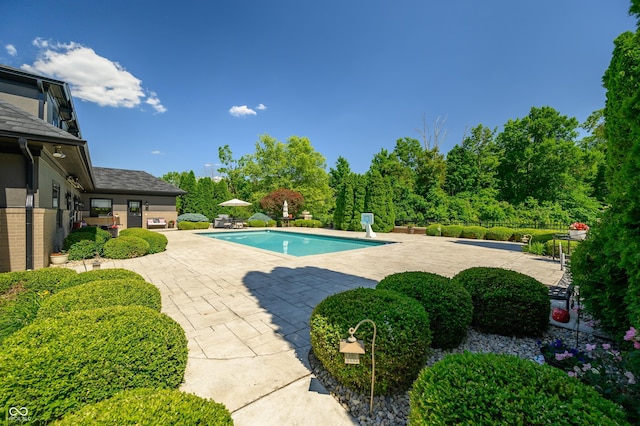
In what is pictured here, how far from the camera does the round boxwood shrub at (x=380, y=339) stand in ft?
6.89

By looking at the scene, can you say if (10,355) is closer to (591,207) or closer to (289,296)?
(289,296)

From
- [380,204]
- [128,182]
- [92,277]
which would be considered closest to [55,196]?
[92,277]

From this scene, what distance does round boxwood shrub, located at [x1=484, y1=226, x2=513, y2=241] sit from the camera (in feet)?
44.7

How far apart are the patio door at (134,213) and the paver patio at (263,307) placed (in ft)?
42.6

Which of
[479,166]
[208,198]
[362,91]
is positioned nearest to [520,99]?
[479,166]

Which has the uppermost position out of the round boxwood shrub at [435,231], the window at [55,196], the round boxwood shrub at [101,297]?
the window at [55,196]

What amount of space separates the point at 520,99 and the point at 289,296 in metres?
28.3

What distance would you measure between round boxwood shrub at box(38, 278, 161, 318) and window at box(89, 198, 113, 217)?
19.9 m

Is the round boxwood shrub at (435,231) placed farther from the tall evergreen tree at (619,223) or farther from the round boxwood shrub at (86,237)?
the round boxwood shrub at (86,237)

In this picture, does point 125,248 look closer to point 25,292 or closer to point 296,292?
point 25,292

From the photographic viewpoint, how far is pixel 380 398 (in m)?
2.21

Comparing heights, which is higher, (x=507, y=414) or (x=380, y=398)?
(x=507, y=414)

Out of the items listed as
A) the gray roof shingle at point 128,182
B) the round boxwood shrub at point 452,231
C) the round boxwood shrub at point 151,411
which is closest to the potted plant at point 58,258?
the round boxwood shrub at point 151,411

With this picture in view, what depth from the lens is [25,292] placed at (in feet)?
11.5
